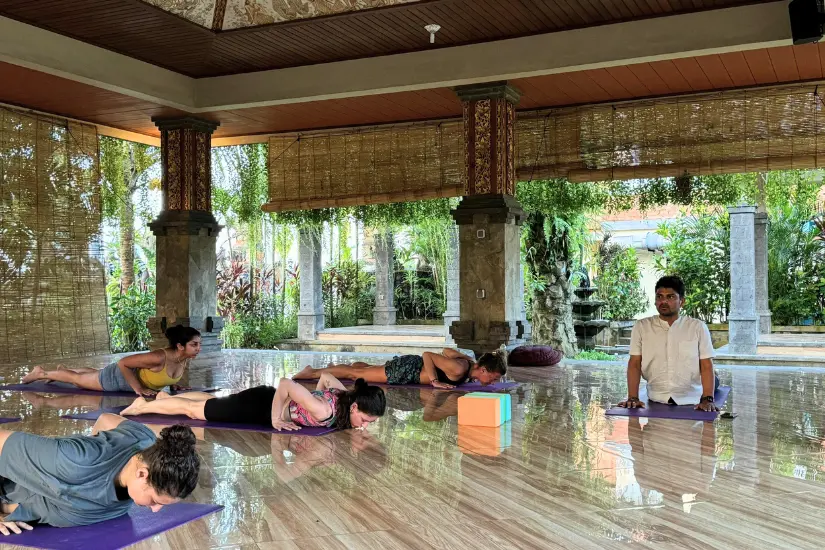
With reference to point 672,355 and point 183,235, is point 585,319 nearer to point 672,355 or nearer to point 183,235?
point 183,235

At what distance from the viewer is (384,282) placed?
1681 cm

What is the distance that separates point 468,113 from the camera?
792 centimetres

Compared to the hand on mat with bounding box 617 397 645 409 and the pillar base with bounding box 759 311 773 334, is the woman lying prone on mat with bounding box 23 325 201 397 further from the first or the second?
the pillar base with bounding box 759 311 773 334

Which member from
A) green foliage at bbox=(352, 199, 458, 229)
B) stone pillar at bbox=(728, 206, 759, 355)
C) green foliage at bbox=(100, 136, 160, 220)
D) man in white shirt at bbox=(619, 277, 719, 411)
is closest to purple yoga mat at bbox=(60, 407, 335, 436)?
man in white shirt at bbox=(619, 277, 719, 411)

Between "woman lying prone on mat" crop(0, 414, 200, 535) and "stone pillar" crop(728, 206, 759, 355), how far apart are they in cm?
933

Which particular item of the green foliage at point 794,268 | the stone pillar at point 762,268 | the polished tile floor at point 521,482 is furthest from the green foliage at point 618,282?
the polished tile floor at point 521,482

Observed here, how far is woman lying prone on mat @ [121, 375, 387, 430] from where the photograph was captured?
4.49 meters

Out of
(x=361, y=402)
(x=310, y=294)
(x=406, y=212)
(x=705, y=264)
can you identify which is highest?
(x=406, y=212)

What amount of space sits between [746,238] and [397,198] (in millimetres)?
4614

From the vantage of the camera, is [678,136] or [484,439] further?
[678,136]

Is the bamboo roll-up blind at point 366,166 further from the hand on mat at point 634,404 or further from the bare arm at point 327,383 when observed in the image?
the bare arm at point 327,383

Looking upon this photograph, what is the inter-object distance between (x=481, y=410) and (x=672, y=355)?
1.28m

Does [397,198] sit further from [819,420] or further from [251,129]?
[819,420]

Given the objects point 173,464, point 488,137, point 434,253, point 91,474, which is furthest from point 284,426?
point 434,253
